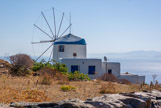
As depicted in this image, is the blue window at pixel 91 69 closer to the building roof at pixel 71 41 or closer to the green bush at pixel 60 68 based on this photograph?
the building roof at pixel 71 41

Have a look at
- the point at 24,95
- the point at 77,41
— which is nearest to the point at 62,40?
the point at 77,41

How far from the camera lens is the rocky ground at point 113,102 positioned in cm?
671

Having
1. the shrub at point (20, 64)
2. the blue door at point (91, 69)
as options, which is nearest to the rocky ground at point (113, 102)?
the shrub at point (20, 64)

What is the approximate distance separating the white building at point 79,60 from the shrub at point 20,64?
15073mm

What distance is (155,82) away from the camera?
48.5 feet

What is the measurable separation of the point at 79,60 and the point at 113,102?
28.4 metres

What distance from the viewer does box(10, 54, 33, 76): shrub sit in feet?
63.7

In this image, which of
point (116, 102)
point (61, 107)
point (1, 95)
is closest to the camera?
point (61, 107)

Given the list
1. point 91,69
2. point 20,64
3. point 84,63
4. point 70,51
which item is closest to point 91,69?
point 91,69

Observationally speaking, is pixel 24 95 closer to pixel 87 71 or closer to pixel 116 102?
pixel 116 102

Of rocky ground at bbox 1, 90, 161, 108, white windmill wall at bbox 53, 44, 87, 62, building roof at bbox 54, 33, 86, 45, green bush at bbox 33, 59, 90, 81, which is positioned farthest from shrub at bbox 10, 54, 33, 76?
building roof at bbox 54, 33, 86, 45

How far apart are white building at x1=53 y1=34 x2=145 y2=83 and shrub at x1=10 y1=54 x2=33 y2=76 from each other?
49.5 ft

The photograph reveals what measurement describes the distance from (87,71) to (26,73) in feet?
55.8

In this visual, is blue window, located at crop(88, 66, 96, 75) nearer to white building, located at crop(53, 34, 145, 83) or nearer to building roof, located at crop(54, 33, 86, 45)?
white building, located at crop(53, 34, 145, 83)
